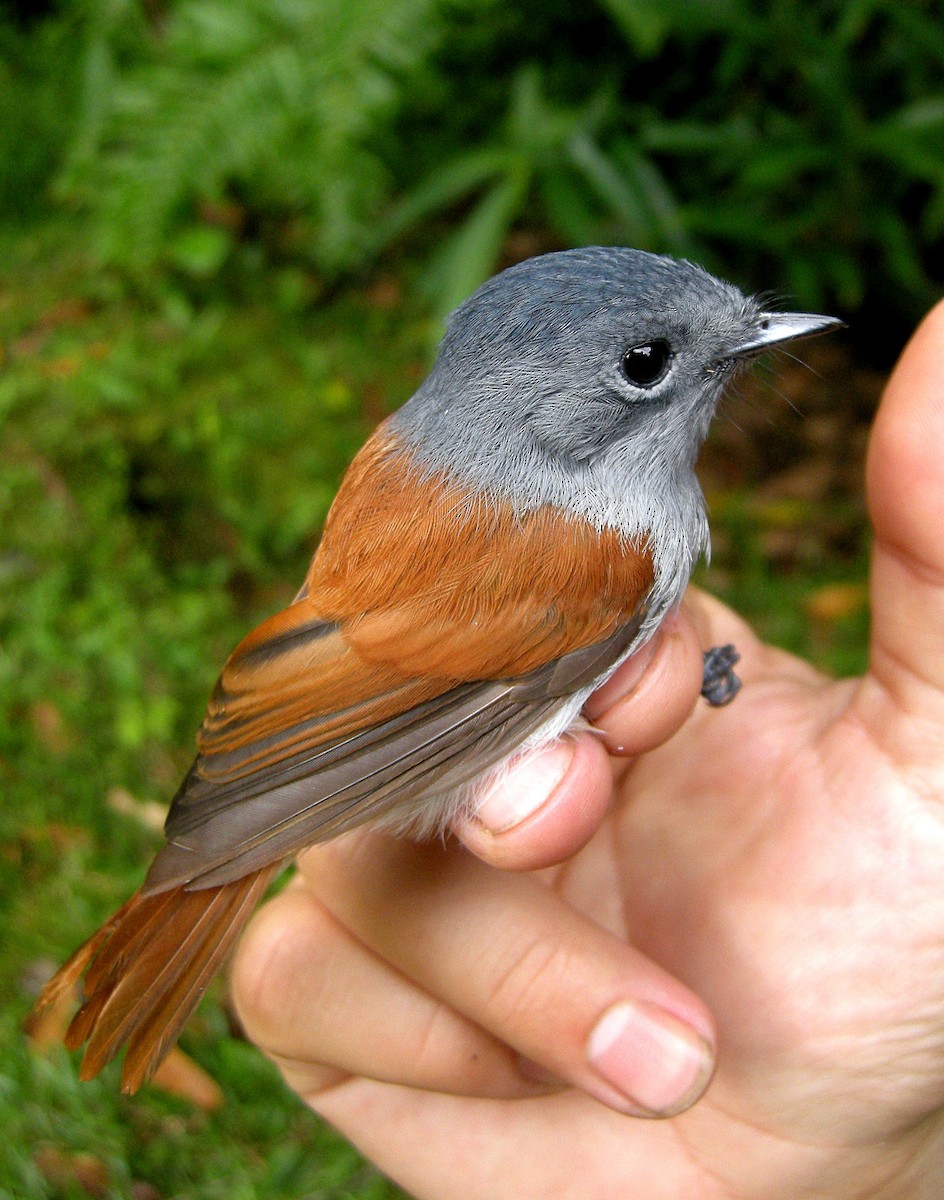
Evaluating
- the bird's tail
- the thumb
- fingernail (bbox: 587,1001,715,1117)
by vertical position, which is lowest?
fingernail (bbox: 587,1001,715,1117)

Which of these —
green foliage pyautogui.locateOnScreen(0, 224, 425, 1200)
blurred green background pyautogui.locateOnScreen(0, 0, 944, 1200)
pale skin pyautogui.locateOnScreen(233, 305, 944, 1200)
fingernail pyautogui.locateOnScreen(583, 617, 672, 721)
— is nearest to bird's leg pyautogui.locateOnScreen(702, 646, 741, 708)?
pale skin pyautogui.locateOnScreen(233, 305, 944, 1200)

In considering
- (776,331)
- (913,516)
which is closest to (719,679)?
(913,516)

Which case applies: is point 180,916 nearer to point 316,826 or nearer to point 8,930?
point 316,826

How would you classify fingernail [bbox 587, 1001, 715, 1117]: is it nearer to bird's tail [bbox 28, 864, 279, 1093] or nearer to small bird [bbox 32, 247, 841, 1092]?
small bird [bbox 32, 247, 841, 1092]

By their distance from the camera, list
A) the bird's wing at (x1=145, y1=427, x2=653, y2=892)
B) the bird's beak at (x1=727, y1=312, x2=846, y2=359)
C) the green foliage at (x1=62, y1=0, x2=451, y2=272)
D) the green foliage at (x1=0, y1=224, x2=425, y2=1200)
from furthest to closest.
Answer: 1. the green foliage at (x1=62, y1=0, x2=451, y2=272)
2. the green foliage at (x1=0, y1=224, x2=425, y2=1200)
3. the bird's beak at (x1=727, y1=312, x2=846, y2=359)
4. the bird's wing at (x1=145, y1=427, x2=653, y2=892)

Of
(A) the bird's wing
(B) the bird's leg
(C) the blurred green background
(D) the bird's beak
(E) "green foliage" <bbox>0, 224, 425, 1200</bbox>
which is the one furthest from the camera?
(C) the blurred green background

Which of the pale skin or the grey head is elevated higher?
the grey head
